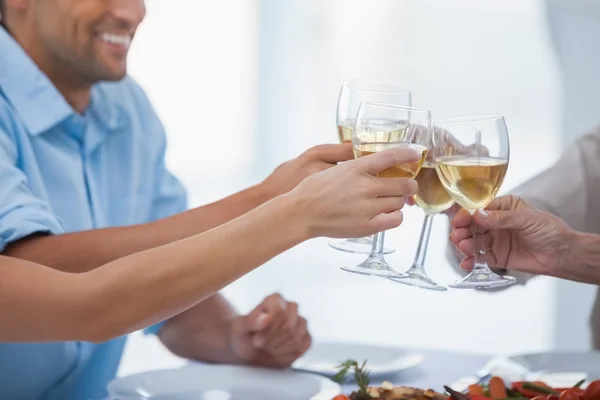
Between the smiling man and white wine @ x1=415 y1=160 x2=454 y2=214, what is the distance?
0.51 ft

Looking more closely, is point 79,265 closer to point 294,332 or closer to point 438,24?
point 294,332

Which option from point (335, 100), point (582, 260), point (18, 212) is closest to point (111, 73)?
point (18, 212)

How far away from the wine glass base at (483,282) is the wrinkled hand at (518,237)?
129 millimetres

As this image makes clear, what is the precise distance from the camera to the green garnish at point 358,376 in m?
1.37

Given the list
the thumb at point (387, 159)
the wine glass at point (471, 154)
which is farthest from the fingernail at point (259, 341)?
the thumb at point (387, 159)

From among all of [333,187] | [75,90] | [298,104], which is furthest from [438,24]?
[333,187]

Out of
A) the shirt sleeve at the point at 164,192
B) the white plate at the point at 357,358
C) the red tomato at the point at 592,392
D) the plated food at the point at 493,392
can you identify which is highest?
the shirt sleeve at the point at 164,192

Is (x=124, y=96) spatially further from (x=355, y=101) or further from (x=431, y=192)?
(x=431, y=192)

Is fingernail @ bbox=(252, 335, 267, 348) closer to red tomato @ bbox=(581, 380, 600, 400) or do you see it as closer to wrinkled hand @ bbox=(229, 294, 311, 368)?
wrinkled hand @ bbox=(229, 294, 311, 368)

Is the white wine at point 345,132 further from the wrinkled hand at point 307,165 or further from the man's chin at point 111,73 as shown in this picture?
the man's chin at point 111,73

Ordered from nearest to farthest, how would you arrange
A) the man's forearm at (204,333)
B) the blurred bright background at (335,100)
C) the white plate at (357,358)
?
1. the white plate at (357,358)
2. the man's forearm at (204,333)
3. the blurred bright background at (335,100)

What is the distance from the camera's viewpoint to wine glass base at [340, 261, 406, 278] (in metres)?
1.29

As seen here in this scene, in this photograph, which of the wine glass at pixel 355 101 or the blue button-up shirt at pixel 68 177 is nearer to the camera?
the wine glass at pixel 355 101

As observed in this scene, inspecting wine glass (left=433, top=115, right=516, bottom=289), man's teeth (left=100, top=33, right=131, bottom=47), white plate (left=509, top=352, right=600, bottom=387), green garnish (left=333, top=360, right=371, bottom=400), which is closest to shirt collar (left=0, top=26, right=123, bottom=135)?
man's teeth (left=100, top=33, right=131, bottom=47)
